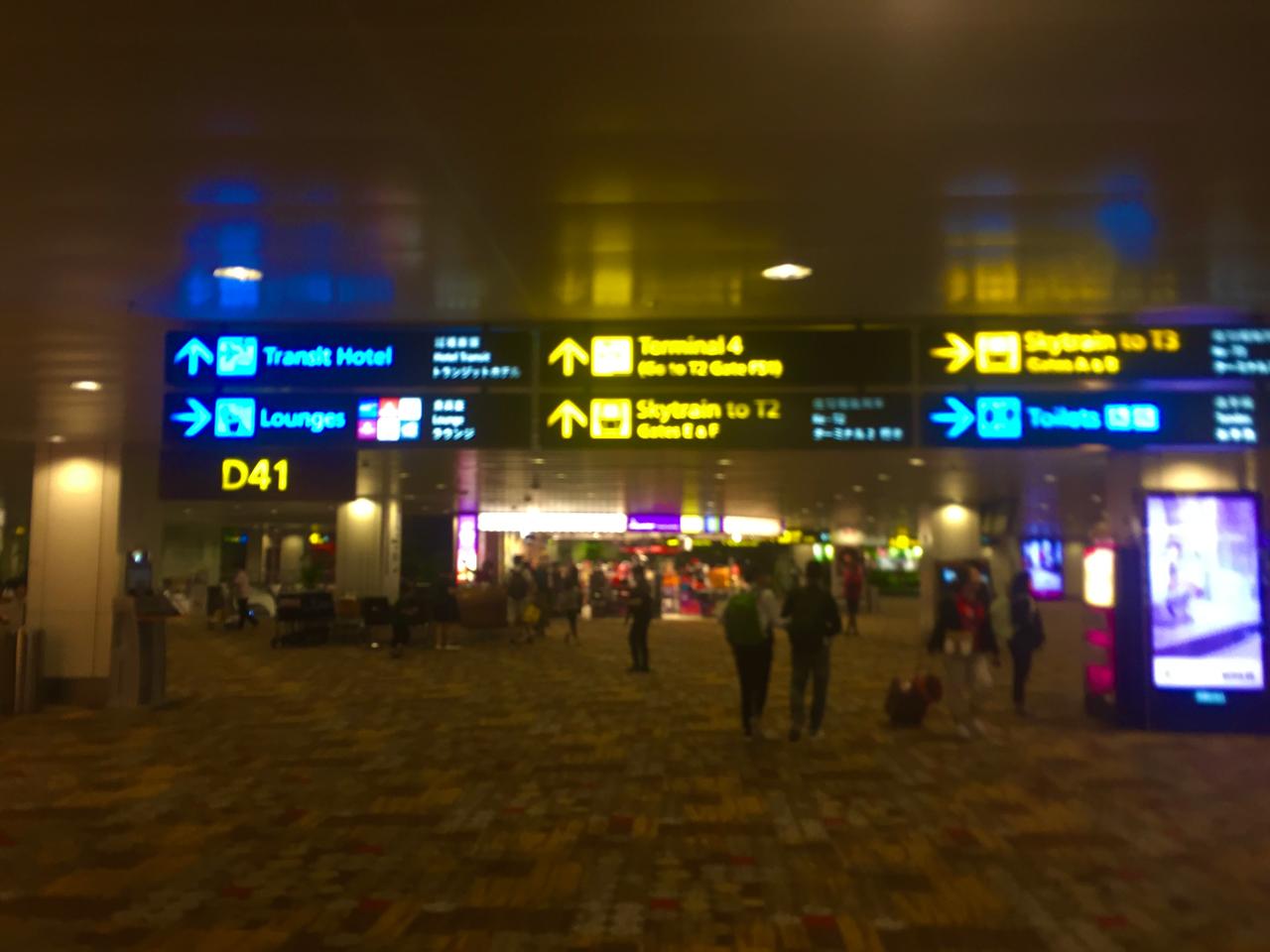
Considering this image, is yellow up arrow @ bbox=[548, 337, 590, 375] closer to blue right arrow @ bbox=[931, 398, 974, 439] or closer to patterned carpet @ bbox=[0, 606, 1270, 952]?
blue right arrow @ bbox=[931, 398, 974, 439]

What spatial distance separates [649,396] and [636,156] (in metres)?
2.84

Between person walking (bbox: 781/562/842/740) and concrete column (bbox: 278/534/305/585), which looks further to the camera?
concrete column (bbox: 278/534/305/585)

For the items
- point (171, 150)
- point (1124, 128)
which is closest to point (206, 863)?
point (171, 150)

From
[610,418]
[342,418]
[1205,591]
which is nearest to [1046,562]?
[1205,591]

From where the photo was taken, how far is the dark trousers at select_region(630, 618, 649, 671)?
16872 millimetres

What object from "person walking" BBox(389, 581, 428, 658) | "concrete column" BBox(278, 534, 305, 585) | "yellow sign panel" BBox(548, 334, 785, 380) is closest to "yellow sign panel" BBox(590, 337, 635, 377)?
"yellow sign panel" BBox(548, 334, 785, 380)

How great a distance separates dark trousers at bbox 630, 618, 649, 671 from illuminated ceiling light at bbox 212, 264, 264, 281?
9.94 m

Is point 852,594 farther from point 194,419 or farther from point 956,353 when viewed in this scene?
point 194,419

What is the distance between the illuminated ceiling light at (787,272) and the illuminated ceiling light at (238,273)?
11.1 ft

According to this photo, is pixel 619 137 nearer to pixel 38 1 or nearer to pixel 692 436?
pixel 38 1

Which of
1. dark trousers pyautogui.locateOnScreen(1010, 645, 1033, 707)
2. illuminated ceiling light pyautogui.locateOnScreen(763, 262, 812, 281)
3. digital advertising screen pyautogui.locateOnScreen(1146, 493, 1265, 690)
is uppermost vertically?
illuminated ceiling light pyautogui.locateOnScreen(763, 262, 812, 281)

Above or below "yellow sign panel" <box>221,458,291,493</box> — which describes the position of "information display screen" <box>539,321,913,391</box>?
above

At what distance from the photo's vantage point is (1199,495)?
465 inches

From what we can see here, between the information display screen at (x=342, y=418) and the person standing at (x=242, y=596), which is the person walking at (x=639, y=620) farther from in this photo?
the person standing at (x=242, y=596)
